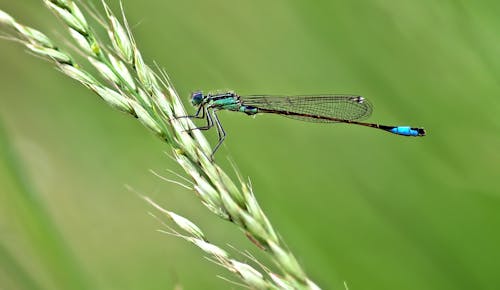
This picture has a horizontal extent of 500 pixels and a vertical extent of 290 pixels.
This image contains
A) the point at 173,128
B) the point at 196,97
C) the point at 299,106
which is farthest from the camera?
the point at 299,106

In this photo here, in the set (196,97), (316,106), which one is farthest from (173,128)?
(316,106)

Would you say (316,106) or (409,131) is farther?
(316,106)

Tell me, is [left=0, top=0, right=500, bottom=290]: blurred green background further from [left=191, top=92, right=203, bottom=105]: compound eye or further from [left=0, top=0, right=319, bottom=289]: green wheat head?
[left=0, top=0, right=319, bottom=289]: green wheat head

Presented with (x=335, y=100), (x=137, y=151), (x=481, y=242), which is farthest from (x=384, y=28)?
(x=137, y=151)

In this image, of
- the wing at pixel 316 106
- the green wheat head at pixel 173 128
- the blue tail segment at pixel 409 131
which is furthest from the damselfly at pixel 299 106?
the green wheat head at pixel 173 128

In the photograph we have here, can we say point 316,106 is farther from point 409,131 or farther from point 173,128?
point 173,128

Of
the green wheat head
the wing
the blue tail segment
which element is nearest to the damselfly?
the wing

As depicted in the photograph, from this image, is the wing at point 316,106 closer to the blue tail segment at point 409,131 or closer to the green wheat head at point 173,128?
the blue tail segment at point 409,131
